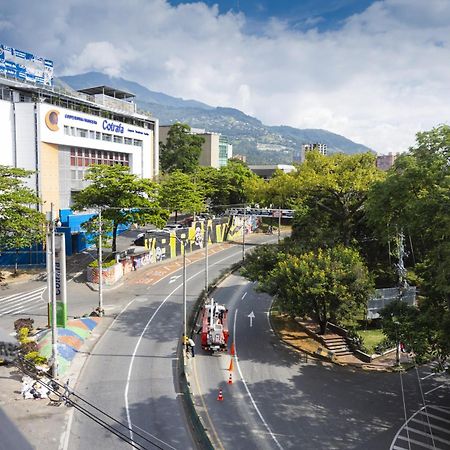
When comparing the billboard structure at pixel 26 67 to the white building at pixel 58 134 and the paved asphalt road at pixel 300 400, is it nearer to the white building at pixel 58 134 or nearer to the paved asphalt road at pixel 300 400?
the white building at pixel 58 134

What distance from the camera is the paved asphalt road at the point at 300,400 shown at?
1888 centimetres

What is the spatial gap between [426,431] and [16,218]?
34.1 meters

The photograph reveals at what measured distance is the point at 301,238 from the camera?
35.8 metres

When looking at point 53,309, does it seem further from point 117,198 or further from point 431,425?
point 117,198

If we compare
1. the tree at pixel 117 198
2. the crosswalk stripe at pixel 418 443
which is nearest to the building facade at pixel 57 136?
the tree at pixel 117 198

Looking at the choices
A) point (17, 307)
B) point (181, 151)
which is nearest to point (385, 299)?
point (17, 307)

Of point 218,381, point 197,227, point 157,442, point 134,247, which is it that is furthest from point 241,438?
point 197,227

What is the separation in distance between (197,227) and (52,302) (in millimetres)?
37951

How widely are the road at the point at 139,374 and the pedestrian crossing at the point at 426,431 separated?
9261mm

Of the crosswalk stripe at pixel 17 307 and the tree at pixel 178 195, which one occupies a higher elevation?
the tree at pixel 178 195

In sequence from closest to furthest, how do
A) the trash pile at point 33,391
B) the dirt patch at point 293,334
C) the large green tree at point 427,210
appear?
1. the large green tree at point 427,210
2. the trash pile at point 33,391
3. the dirt patch at point 293,334

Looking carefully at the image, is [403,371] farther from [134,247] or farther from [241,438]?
[134,247]

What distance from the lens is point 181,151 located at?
324 feet

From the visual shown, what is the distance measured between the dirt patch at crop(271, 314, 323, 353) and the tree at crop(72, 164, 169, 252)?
58.0ft
